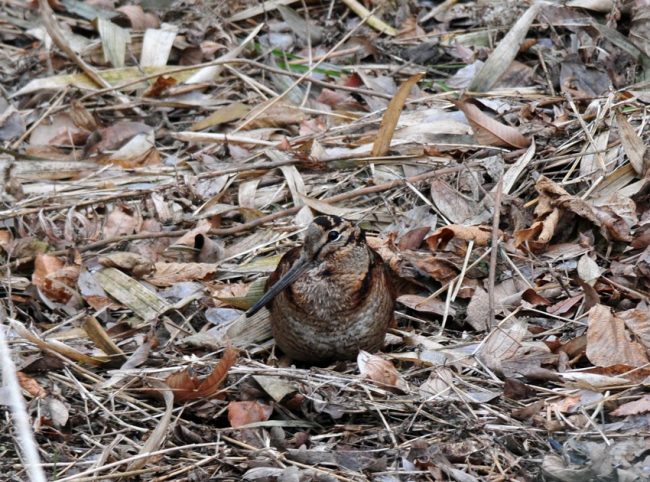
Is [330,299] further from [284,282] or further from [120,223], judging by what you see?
[120,223]

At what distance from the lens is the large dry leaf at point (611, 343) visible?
4.59 m

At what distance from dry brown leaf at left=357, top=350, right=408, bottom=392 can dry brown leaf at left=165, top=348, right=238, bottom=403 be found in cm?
54

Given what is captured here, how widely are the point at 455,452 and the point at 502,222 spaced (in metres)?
1.92

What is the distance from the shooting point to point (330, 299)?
16.6 feet

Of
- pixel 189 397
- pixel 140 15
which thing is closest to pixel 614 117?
pixel 189 397

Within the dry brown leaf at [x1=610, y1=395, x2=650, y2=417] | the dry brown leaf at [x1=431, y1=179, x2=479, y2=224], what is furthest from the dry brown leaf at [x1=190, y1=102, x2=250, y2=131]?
the dry brown leaf at [x1=610, y1=395, x2=650, y2=417]

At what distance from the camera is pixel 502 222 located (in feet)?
18.9

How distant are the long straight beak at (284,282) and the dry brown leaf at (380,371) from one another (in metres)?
0.52

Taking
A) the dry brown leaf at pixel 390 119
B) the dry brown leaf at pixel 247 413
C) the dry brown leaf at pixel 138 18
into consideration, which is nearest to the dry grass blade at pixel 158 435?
the dry brown leaf at pixel 247 413

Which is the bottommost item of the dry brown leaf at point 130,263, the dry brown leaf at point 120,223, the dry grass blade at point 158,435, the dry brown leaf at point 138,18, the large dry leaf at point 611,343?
the dry brown leaf at point 120,223

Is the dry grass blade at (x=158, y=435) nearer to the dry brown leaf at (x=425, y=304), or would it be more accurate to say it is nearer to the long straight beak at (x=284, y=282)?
the long straight beak at (x=284, y=282)

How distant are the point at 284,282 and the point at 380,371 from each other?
2.16 feet

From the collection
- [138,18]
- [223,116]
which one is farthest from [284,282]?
[138,18]

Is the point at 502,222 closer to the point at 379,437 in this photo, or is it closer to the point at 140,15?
the point at 379,437
